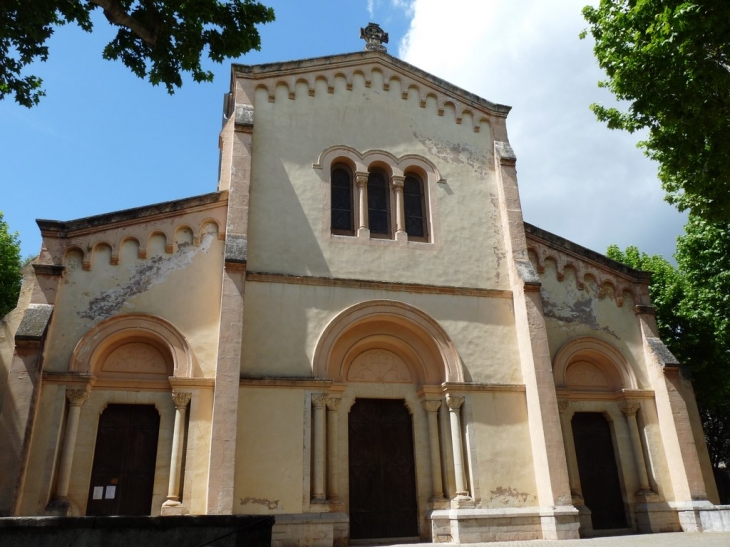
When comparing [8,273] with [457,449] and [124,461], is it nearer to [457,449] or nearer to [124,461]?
[124,461]

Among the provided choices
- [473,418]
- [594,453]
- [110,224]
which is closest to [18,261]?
[110,224]

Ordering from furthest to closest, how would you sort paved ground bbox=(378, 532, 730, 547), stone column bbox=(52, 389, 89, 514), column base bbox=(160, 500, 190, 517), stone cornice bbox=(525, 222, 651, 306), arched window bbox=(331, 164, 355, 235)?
1. stone cornice bbox=(525, 222, 651, 306)
2. arched window bbox=(331, 164, 355, 235)
3. column base bbox=(160, 500, 190, 517)
4. stone column bbox=(52, 389, 89, 514)
5. paved ground bbox=(378, 532, 730, 547)

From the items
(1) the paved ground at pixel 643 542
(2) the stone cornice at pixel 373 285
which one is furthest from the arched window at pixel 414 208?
(1) the paved ground at pixel 643 542

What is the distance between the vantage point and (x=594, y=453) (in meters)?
15.5

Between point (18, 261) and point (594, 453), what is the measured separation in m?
23.7

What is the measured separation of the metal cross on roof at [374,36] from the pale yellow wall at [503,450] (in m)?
10.8

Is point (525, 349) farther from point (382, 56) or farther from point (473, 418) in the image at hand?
point (382, 56)

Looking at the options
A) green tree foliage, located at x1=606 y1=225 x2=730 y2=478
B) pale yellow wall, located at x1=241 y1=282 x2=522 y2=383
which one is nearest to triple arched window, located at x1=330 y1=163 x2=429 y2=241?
pale yellow wall, located at x1=241 y1=282 x2=522 y2=383

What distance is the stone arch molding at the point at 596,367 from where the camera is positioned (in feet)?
52.3

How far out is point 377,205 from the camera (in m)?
16.3

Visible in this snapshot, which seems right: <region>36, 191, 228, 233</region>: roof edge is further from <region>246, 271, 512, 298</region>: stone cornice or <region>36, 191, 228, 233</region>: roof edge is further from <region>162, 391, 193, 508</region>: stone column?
<region>162, 391, 193, 508</region>: stone column

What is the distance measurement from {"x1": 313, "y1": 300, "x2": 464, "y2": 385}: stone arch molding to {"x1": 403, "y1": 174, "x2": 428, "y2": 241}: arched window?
2407 mm

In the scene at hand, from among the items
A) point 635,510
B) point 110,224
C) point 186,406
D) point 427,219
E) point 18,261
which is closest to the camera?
point 186,406

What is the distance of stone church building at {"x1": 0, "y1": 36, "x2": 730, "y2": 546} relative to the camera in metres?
12.4
